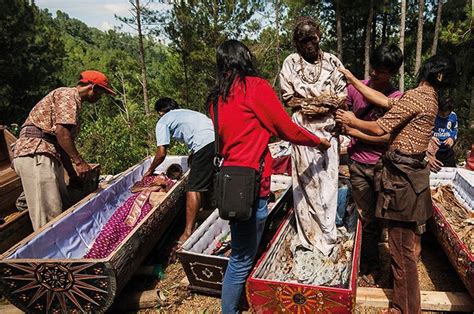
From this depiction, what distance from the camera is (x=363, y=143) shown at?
115 inches

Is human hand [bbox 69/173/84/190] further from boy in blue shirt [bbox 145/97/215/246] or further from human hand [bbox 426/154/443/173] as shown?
human hand [bbox 426/154/443/173]

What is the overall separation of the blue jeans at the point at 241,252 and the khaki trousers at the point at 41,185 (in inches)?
78.9

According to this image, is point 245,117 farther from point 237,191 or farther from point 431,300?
point 431,300

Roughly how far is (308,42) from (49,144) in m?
2.39

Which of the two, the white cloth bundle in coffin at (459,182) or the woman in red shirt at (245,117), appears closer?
the woman in red shirt at (245,117)

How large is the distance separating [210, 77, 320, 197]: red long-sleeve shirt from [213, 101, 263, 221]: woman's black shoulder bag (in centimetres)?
5

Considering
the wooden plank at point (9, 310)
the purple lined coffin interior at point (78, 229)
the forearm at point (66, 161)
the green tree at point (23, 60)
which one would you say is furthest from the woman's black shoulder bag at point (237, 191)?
the green tree at point (23, 60)

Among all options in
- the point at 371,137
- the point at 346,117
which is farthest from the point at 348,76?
the point at 371,137

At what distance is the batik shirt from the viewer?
126 inches

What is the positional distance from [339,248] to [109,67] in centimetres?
3100

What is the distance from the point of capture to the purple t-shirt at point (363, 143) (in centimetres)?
286

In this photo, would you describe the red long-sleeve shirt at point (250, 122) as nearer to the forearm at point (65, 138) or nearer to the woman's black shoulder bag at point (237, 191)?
the woman's black shoulder bag at point (237, 191)

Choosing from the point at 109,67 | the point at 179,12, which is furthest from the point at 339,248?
the point at 109,67

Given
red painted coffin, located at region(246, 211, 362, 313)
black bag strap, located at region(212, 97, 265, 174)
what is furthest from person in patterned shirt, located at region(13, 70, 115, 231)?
red painted coffin, located at region(246, 211, 362, 313)
